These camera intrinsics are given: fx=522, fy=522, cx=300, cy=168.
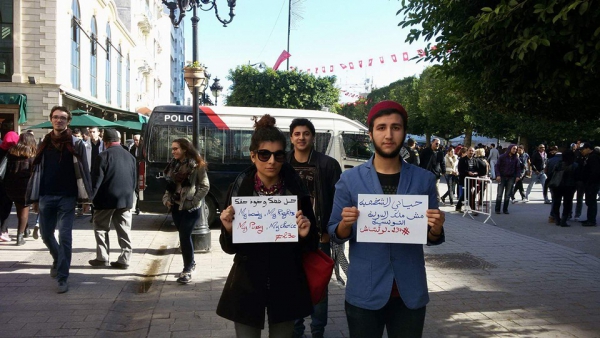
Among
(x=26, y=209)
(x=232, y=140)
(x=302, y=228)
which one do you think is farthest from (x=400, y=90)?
(x=302, y=228)

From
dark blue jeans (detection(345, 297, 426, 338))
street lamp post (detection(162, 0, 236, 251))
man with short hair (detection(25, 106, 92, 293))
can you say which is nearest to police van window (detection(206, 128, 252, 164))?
street lamp post (detection(162, 0, 236, 251))

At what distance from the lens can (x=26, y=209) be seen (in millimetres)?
8414

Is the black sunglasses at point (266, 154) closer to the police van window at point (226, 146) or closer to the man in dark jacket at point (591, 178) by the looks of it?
Answer: the police van window at point (226, 146)

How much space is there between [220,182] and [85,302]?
18.6 feet

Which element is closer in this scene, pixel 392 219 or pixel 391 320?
pixel 392 219

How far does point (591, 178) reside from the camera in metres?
11.5

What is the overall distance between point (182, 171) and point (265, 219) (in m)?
3.68

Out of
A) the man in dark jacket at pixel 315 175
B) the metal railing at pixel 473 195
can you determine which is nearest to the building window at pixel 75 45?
the metal railing at pixel 473 195

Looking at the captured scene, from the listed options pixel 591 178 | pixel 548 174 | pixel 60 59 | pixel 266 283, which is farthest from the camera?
pixel 60 59

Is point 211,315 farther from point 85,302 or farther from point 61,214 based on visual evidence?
point 61,214

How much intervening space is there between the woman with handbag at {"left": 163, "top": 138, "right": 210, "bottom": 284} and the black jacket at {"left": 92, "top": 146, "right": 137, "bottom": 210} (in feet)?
2.75

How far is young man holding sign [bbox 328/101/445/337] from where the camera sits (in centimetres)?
272

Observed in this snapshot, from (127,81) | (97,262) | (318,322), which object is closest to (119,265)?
(97,262)

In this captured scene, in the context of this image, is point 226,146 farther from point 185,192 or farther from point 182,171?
point 185,192
